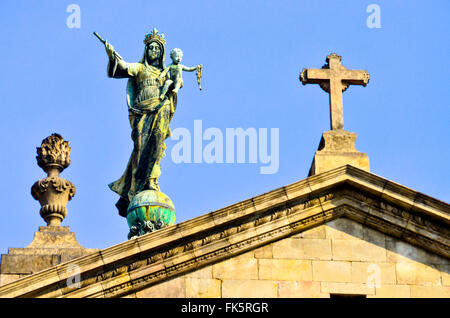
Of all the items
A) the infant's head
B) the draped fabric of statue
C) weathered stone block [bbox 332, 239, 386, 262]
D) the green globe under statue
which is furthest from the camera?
the infant's head

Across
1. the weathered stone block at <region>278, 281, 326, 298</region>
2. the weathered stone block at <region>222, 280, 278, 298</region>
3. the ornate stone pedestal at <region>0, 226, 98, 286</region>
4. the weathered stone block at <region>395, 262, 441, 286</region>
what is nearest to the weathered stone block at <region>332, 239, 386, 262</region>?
the weathered stone block at <region>395, 262, 441, 286</region>

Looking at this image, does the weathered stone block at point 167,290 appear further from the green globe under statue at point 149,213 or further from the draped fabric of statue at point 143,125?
the draped fabric of statue at point 143,125

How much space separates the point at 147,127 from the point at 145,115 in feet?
1.21

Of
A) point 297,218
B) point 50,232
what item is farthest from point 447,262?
point 50,232

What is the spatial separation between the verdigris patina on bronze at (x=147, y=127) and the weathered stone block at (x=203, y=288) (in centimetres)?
317

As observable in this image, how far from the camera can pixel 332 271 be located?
25.4 m

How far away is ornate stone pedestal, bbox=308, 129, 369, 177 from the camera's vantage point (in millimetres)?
26562

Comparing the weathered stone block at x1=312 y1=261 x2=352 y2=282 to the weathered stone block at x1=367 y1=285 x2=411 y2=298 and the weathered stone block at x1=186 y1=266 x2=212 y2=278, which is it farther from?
the weathered stone block at x1=186 y1=266 x2=212 y2=278

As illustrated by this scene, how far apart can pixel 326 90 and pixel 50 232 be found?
18.2 feet

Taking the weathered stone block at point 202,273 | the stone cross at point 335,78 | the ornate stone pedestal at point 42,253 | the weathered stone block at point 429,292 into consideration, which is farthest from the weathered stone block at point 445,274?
the ornate stone pedestal at point 42,253

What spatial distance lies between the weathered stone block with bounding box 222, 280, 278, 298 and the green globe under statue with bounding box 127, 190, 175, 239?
129 inches

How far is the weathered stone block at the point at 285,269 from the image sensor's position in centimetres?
2528
